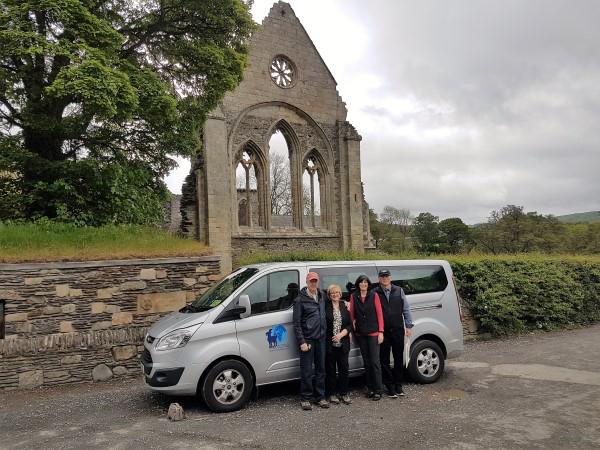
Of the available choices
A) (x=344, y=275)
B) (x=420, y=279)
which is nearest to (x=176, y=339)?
(x=344, y=275)

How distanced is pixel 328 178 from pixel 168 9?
11871mm

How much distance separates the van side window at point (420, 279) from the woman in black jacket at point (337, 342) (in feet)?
4.70

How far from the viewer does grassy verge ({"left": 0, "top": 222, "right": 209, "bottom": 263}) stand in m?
8.71

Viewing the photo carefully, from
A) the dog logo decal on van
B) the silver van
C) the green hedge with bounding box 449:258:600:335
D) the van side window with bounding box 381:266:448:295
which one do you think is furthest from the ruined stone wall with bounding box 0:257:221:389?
the green hedge with bounding box 449:258:600:335

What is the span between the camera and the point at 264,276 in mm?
6723

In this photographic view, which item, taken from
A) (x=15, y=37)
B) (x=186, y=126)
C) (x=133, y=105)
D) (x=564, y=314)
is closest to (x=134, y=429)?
(x=133, y=105)

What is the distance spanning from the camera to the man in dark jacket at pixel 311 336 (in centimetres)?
621

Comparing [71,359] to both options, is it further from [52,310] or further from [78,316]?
[52,310]

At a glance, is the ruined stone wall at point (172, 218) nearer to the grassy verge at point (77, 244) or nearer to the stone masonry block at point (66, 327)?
the grassy verge at point (77, 244)

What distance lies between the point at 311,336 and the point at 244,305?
98 cm

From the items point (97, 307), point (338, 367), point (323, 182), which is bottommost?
point (338, 367)

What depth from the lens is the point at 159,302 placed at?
909cm

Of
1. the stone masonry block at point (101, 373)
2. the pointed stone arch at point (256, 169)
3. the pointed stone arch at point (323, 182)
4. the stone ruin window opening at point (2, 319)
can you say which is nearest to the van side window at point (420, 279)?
the stone masonry block at point (101, 373)

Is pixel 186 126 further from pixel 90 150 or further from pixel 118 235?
pixel 118 235
